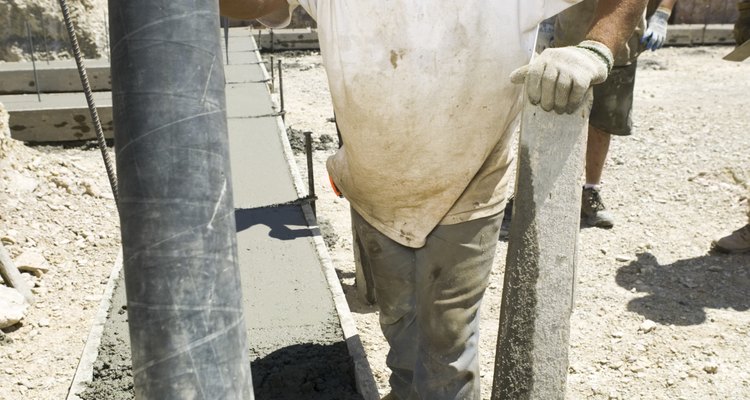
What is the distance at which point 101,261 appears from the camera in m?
4.82

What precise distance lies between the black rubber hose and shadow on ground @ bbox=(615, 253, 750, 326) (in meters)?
3.49

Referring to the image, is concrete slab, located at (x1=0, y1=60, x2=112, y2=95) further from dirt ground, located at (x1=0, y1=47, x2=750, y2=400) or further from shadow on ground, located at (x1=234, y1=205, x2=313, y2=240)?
shadow on ground, located at (x1=234, y1=205, x2=313, y2=240)

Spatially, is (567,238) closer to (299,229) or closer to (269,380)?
(269,380)

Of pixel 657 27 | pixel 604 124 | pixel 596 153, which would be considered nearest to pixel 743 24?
pixel 657 27

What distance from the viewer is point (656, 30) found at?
5051 mm

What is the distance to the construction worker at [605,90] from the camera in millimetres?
4848

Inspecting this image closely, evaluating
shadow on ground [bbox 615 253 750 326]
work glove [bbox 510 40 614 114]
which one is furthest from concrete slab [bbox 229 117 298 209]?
work glove [bbox 510 40 614 114]

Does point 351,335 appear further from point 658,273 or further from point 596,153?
point 596,153

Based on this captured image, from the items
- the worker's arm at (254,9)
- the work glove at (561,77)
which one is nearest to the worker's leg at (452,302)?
the work glove at (561,77)

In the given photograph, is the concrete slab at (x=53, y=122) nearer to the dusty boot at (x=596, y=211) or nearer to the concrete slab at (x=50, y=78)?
the concrete slab at (x=50, y=78)

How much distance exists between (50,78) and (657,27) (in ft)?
20.2

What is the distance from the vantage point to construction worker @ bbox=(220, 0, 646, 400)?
77.2 inches

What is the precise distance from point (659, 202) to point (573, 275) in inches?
156

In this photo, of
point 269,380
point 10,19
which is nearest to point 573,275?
point 269,380
